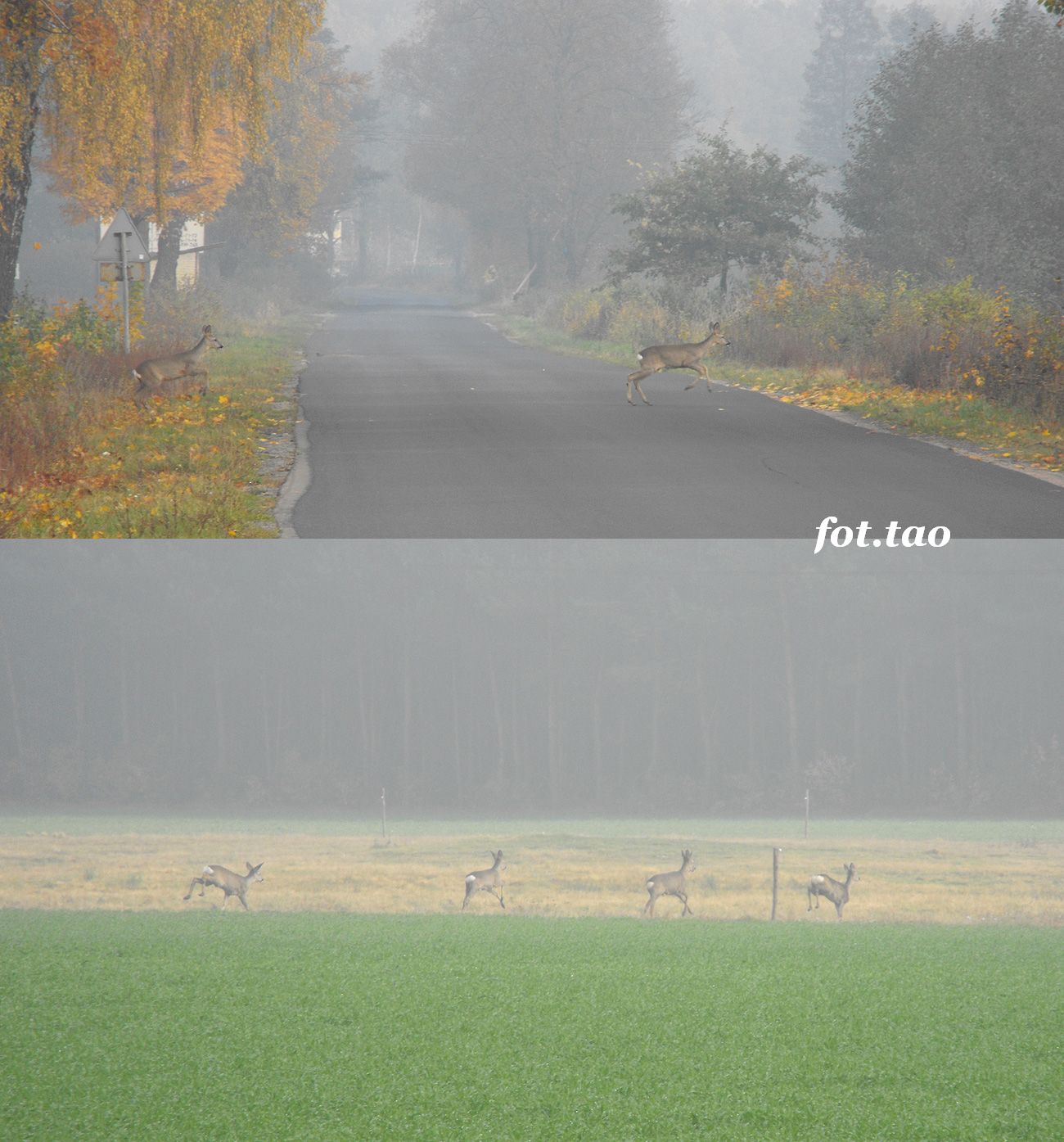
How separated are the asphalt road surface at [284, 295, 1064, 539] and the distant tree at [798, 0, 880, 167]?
14021mm

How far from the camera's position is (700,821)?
1853 cm

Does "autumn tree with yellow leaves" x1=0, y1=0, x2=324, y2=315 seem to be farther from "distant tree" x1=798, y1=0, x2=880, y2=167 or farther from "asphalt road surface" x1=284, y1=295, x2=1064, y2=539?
"distant tree" x1=798, y1=0, x2=880, y2=167

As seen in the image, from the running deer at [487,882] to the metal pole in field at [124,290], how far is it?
291 inches

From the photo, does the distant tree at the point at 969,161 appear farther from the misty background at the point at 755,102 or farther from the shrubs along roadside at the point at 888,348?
the shrubs along roadside at the point at 888,348

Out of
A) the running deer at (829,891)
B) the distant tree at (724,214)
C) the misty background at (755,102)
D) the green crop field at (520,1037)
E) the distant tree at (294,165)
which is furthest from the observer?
the distant tree at (294,165)

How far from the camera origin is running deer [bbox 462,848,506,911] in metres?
11.6

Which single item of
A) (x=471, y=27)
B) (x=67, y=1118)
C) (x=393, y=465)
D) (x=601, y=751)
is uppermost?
(x=471, y=27)

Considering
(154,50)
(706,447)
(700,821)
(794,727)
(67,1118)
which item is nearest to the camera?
(67,1118)

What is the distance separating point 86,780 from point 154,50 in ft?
32.5

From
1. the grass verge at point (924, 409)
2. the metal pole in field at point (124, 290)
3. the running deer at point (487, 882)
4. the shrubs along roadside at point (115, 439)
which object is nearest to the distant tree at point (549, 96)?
the grass verge at point (924, 409)

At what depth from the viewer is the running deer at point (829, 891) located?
11500 mm

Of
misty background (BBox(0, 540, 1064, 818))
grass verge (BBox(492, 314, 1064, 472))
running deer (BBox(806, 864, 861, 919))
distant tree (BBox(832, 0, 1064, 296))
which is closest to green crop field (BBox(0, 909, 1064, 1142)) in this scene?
running deer (BBox(806, 864, 861, 919))

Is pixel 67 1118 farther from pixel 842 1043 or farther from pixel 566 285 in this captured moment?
pixel 566 285

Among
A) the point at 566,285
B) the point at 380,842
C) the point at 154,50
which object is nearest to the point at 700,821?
the point at 380,842
